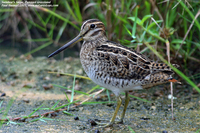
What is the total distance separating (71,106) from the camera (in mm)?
4340

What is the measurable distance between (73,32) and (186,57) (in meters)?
3.28

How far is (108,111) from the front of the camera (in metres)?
4.27

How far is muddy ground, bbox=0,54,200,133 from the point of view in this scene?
11.9ft

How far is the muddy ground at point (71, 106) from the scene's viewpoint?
11.9ft

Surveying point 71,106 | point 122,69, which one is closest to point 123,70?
point 122,69

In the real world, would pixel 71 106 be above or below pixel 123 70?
below

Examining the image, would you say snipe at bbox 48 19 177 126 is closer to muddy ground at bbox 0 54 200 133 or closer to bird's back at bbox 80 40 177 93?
bird's back at bbox 80 40 177 93

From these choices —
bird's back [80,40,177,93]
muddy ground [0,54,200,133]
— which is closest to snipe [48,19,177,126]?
bird's back [80,40,177,93]

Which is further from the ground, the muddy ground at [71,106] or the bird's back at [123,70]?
the bird's back at [123,70]

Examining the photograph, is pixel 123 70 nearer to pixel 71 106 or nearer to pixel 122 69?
pixel 122 69

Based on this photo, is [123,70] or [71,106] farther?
[71,106]

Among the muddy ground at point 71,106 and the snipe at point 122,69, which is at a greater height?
the snipe at point 122,69

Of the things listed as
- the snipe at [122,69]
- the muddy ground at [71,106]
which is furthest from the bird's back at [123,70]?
the muddy ground at [71,106]

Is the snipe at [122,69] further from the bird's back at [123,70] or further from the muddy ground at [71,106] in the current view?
the muddy ground at [71,106]
